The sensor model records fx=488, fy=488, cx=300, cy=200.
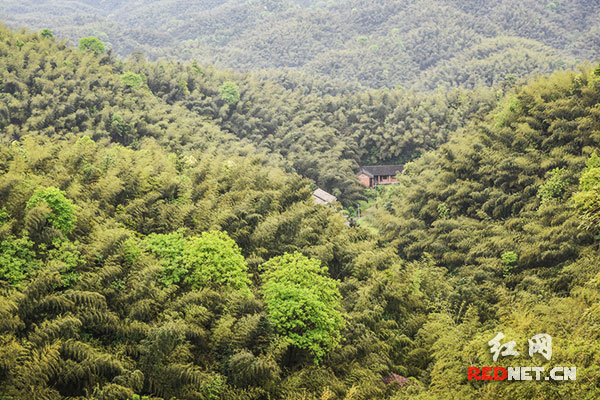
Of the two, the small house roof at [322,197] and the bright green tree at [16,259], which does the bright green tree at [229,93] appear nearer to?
the small house roof at [322,197]

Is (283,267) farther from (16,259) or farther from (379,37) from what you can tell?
(379,37)

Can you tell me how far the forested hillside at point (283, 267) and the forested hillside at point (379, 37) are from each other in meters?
75.0

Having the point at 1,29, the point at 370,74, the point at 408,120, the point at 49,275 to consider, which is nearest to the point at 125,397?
the point at 49,275

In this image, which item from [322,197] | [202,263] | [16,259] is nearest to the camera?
[16,259]

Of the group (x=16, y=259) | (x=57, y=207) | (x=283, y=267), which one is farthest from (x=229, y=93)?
(x=16, y=259)

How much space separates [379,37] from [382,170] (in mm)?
94246

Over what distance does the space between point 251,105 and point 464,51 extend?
78571mm

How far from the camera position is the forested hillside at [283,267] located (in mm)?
8500

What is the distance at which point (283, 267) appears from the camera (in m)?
11.6

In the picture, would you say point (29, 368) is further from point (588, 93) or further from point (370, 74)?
point (370, 74)

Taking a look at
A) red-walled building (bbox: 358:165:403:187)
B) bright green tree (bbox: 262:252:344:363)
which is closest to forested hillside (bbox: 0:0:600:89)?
red-walled building (bbox: 358:165:403:187)

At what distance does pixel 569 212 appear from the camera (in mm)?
18141

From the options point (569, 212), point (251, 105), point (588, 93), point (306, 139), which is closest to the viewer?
point (569, 212)

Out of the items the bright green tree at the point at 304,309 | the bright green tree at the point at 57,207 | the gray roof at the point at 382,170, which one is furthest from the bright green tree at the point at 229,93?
the bright green tree at the point at 304,309
